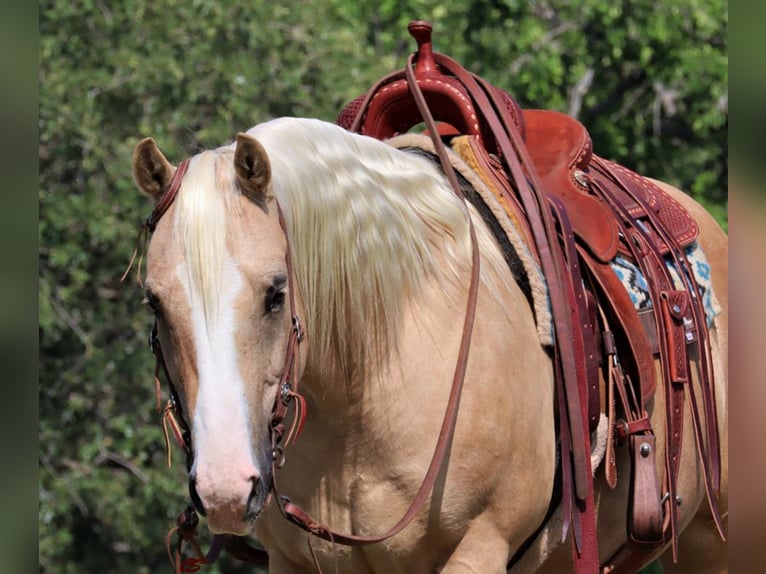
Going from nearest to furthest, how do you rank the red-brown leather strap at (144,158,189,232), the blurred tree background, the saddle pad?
the red-brown leather strap at (144,158,189,232) < the saddle pad < the blurred tree background

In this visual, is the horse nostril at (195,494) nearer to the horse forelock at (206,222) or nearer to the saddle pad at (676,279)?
the horse forelock at (206,222)

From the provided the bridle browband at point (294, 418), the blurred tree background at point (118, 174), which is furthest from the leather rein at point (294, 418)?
the blurred tree background at point (118, 174)

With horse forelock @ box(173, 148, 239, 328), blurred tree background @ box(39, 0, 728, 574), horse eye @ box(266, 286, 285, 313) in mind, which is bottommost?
blurred tree background @ box(39, 0, 728, 574)

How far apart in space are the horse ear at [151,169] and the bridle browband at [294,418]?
0.9 inches

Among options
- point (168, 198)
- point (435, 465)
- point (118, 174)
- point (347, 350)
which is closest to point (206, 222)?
point (168, 198)

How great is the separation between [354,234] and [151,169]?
1.43 ft

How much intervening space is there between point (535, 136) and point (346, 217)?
1190mm

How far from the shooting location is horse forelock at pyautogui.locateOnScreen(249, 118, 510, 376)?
221 centimetres

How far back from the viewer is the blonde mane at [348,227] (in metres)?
2.15

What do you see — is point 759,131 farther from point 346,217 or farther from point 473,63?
point 473,63

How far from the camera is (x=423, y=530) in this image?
241 centimetres

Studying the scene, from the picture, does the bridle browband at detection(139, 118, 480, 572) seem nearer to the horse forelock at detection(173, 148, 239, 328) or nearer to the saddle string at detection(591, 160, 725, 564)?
the horse forelock at detection(173, 148, 239, 328)

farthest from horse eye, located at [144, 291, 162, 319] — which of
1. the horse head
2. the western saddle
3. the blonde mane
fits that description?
the western saddle

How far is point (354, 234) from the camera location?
7.60ft
